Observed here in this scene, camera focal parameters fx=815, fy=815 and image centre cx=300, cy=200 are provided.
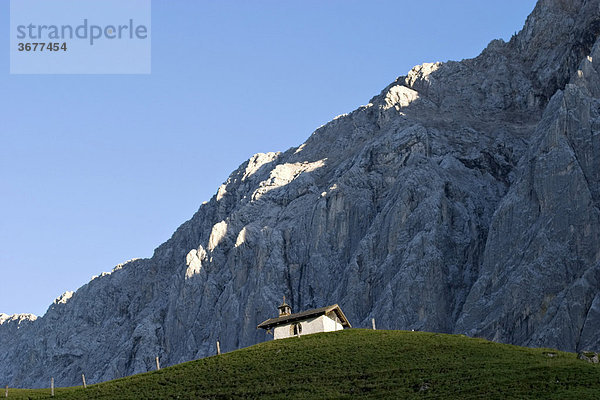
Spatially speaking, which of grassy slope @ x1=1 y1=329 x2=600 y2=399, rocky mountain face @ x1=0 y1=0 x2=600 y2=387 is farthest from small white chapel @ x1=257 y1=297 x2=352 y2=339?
rocky mountain face @ x1=0 y1=0 x2=600 y2=387

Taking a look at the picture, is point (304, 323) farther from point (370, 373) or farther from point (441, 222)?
point (441, 222)

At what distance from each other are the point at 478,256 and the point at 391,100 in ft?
178

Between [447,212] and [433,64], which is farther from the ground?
[433,64]

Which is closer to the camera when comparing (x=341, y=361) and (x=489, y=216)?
(x=341, y=361)

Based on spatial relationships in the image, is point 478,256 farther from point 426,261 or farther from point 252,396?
point 252,396

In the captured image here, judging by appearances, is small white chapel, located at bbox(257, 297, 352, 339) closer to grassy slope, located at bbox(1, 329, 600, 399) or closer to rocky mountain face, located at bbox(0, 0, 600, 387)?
grassy slope, located at bbox(1, 329, 600, 399)

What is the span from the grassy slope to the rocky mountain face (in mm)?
47617

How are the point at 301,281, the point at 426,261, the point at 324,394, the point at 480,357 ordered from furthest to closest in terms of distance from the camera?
the point at 301,281 < the point at 426,261 < the point at 480,357 < the point at 324,394

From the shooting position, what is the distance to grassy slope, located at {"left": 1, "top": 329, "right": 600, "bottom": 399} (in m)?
54.6

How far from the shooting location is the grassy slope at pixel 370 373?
54.6 meters

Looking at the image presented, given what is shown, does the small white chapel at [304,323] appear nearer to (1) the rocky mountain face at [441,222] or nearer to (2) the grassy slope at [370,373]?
(2) the grassy slope at [370,373]

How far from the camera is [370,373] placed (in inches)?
2400

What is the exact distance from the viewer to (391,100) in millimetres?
185375

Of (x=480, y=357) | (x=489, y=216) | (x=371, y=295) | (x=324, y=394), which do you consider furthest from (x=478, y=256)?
(x=324, y=394)
